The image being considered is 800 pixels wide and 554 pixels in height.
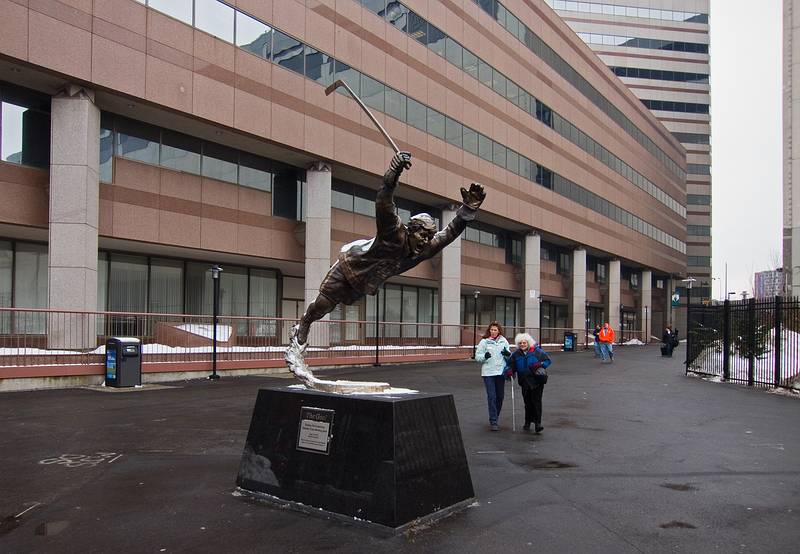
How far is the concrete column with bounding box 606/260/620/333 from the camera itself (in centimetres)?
6047

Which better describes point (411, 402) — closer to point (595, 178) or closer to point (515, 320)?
point (515, 320)

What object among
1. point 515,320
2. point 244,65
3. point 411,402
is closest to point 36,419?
point 411,402

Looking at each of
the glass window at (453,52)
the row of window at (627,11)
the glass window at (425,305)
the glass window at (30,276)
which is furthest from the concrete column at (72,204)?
the row of window at (627,11)

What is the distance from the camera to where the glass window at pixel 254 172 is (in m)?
26.5

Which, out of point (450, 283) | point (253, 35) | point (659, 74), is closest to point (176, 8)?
point (253, 35)

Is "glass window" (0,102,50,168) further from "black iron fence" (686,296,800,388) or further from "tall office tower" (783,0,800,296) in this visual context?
"tall office tower" (783,0,800,296)

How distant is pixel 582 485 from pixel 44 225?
60.1 ft

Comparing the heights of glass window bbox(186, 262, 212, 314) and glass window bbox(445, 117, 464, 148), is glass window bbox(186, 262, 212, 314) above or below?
below

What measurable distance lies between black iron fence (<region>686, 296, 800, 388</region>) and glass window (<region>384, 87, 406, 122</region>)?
16.1 m

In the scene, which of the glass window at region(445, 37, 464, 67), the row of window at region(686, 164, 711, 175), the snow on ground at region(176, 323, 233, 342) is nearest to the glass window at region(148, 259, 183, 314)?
the snow on ground at region(176, 323, 233, 342)

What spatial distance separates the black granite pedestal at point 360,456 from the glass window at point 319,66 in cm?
2244

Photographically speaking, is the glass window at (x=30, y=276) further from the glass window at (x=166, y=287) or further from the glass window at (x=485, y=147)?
the glass window at (x=485, y=147)

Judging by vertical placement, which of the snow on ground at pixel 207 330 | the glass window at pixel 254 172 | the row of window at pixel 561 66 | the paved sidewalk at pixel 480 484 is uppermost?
the row of window at pixel 561 66

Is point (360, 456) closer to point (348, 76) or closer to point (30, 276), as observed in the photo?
point (30, 276)
